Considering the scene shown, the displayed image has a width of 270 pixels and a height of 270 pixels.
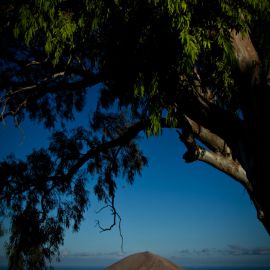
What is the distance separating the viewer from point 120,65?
174 inches

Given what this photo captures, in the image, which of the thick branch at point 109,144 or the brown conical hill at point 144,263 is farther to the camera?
the brown conical hill at point 144,263

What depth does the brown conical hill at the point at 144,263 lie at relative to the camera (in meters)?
16.1

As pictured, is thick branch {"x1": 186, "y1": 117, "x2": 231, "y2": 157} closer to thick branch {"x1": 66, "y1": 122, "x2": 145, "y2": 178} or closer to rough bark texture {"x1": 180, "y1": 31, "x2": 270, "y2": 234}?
rough bark texture {"x1": 180, "y1": 31, "x2": 270, "y2": 234}

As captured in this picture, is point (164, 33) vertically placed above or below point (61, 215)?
above

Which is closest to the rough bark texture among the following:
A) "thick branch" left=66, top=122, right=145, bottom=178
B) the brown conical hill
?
"thick branch" left=66, top=122, right=145, bottom=178

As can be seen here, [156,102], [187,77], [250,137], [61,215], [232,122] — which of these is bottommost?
[61,215]

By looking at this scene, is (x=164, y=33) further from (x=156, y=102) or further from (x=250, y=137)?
(x=250, y=137)

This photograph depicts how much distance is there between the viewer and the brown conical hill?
16062 millimetres

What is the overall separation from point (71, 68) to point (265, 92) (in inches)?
136

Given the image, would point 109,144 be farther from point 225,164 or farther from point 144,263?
point 144,263

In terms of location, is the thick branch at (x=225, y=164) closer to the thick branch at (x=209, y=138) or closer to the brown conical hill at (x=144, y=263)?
the thick branch at (x=209, y=138)

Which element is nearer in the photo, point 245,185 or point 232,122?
point 232,122

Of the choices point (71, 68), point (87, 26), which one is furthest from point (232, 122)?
point (71, 68)

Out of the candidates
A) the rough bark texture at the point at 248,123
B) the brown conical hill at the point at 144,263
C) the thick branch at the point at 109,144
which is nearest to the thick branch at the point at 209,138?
the rough bark texture at the point at 248,123
